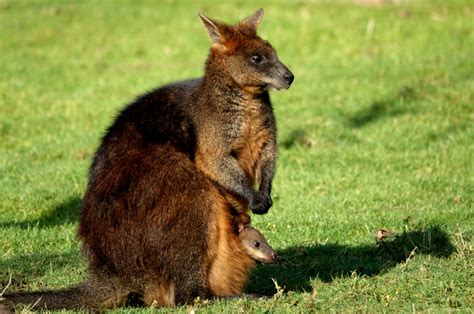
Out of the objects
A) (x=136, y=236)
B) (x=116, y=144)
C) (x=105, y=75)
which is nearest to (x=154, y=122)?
(x=116, y=144)

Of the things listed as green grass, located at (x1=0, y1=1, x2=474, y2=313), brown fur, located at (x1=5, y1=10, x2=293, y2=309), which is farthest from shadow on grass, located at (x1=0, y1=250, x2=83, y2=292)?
brown fur, located at (x1=5, y1=10, x2=293, y2=309)

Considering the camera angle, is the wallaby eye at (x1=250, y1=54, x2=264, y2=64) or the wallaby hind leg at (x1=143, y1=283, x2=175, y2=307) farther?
the wallaby eye at (x1=250, y1=54, x2=264, y2=64)

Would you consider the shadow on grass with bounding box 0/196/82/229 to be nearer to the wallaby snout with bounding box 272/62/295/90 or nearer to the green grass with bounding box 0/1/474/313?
the green grass with bounding box 0/1/474/313

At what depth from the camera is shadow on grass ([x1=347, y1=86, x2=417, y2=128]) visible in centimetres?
1091

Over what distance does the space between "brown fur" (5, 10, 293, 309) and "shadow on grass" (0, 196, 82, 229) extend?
224 centimetres

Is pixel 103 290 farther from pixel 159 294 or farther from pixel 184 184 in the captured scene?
pixel 184 184

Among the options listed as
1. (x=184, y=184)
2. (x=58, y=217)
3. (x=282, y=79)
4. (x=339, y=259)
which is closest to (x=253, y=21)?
(x=282, y=79)

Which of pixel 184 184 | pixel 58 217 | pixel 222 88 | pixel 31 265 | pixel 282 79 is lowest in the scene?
pixel 58 217

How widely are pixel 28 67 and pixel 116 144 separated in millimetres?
8328

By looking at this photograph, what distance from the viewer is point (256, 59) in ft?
20.2

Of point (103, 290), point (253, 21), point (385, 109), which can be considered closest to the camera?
point (103, 290)

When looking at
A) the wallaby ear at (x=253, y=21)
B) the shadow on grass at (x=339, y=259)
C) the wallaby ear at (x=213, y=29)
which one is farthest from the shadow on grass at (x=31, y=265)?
the wallaby ear at (x=253, y=21)

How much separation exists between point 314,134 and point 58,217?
3473 mm

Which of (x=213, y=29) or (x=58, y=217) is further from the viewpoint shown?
(x=58, y=217)
